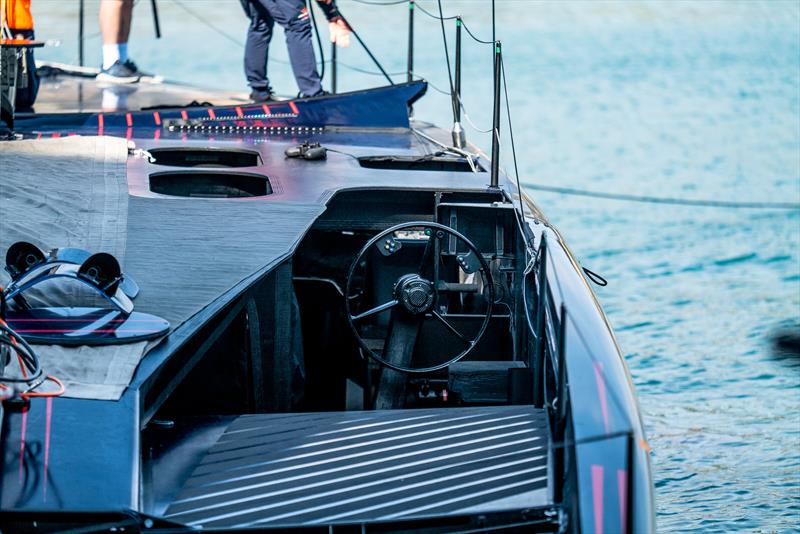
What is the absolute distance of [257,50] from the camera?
7.25m

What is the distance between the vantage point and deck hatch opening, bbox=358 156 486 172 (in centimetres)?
561

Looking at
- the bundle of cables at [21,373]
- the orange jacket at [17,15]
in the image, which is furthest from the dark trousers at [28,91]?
the bundle of cables at [21,373]

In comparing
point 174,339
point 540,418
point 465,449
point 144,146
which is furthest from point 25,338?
point 144,146

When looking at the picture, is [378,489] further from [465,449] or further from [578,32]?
[578,32]

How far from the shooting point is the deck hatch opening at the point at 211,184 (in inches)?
208

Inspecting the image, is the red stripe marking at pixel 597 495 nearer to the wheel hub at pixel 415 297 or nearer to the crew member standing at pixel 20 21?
the wheel hub at pixel 415 297

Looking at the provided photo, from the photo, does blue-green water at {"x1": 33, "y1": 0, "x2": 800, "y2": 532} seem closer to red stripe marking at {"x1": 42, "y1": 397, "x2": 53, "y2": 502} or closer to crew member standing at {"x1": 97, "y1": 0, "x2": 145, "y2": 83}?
red stripe marking at {"x1": 42, "y1": 397, "x2": 53, "y2": 502}

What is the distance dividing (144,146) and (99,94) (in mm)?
2135

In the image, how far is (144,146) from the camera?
580 cm

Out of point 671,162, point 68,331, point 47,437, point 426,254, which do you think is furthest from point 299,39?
point 671,162

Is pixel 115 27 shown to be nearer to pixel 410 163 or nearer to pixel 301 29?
pixel 301 29

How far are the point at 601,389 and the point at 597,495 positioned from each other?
1.10 ft

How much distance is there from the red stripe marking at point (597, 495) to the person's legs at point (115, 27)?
19.4 ft

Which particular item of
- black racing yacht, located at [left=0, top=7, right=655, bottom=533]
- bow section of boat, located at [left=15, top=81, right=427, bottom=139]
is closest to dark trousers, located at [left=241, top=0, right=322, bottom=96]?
bow section of boat, located at [left=15, top=81, right=427, bottom=139]
